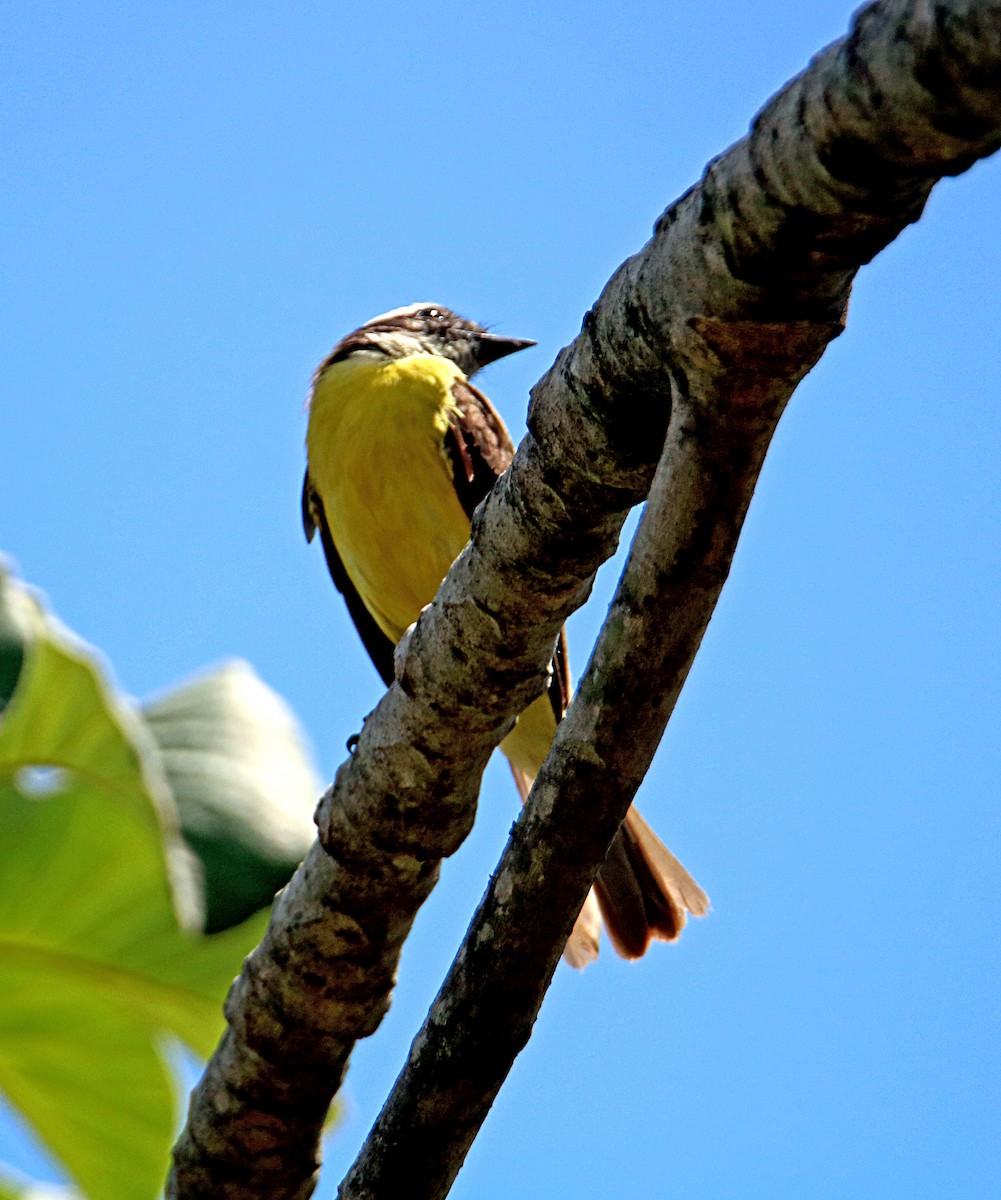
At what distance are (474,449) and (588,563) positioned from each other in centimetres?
271

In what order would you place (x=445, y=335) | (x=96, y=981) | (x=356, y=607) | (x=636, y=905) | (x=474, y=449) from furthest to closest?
1. (x=445, y=335)
2. (x=356, y=607)
3. (x=474, y=449)
4. (x=636, y=905)
5. (x=96, y=981)

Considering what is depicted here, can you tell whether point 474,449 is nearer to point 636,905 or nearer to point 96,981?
point 636,905

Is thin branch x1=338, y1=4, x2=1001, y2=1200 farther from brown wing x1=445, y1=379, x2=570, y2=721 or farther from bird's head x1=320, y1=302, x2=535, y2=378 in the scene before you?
bird's head x1=320, y1=302, x2=535, y2=378

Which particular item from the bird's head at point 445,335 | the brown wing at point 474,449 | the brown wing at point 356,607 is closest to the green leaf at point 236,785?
the brown wing at point 474,449

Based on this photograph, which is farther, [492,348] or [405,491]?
[492,348]

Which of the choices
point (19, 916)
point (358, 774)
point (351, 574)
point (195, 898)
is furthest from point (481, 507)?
point (351, 574)

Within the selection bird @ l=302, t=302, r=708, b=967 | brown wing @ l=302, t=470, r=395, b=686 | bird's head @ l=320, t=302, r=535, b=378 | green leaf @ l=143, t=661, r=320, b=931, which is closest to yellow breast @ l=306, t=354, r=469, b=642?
bird @ l=302, t=302, r=708, b=967

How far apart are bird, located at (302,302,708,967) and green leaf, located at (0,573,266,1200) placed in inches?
Answer: 95.1

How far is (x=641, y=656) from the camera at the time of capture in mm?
1850

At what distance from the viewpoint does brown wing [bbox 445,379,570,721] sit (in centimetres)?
477

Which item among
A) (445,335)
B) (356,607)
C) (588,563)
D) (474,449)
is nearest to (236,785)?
(588,563)

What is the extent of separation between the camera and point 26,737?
1494 millimetres

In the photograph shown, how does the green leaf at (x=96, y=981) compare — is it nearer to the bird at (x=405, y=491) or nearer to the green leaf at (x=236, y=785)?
the green leaf at (x=236, y=785)

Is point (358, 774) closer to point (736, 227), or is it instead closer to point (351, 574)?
point (736, 227)
